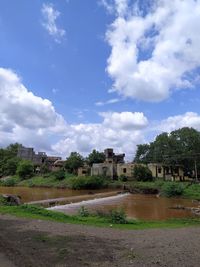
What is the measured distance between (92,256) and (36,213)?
1319 centimetres

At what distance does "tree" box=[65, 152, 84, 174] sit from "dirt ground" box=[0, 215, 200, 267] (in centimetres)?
8583

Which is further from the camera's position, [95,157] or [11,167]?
[11,167]

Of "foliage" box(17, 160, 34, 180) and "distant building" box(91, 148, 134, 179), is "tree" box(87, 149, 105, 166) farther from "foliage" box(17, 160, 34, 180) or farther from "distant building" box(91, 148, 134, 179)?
"foliage" box(17, 160, 34, 180)

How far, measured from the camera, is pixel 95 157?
103m

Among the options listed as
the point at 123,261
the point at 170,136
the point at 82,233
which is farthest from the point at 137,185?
the point at 123,261

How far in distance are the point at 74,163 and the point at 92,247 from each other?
90.6 meters

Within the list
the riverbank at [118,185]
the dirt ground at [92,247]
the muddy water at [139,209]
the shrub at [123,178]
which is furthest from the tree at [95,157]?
the dirt ground at [92,247]

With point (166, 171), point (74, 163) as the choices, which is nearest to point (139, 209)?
point (166, 171)

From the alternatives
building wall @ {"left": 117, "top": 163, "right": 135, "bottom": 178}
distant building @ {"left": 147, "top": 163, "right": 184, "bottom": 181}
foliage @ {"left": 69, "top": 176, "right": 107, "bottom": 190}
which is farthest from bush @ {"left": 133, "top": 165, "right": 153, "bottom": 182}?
foliage @ {"left": 69, "top": 176, "right": 107, "bottom": 190}

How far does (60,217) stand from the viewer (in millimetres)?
21203

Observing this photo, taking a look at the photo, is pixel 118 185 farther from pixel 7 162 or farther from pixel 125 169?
pixel 7 162

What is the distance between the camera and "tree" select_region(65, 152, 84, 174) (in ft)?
336

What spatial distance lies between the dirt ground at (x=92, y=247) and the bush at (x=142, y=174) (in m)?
69.8

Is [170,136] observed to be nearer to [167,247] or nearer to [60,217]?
[60,217]
